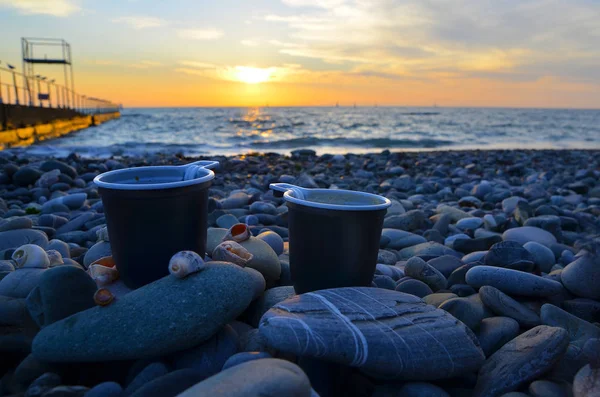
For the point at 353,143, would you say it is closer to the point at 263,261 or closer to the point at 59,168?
the point at 59,168

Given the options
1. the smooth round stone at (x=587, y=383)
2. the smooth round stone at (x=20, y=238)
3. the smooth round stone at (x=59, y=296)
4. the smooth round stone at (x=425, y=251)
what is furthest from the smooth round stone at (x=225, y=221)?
the smooth round stone at (x=587, y=383)

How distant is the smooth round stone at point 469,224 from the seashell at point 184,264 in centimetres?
288

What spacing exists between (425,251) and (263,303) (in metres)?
1.58

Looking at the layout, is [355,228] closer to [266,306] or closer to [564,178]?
[266,306]

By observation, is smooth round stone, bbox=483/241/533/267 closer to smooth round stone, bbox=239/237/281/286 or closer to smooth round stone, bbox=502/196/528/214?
smooth round stone, bbox=239/237/281/286

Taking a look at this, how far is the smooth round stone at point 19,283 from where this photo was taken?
176 centimetres

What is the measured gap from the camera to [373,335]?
4.31 feet

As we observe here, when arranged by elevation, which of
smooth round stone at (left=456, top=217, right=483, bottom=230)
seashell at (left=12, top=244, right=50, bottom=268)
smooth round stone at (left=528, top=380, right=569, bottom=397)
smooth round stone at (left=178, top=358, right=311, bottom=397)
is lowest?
smooth round stone at (left=456, top=217, right=483, bottom=230)

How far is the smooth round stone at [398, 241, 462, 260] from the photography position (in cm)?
292

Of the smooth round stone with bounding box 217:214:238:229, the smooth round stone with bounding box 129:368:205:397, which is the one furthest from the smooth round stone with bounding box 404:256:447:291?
the smooth round stone with bounding box 217:214:238:229

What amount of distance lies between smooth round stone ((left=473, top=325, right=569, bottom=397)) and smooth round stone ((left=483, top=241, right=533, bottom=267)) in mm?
882

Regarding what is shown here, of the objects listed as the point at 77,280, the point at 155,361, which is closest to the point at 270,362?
the point at 155,361

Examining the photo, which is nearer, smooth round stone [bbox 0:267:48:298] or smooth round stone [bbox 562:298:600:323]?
smooth round stone [bbox 0:267:48:298]

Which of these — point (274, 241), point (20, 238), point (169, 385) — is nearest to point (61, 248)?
point (20, 238)
